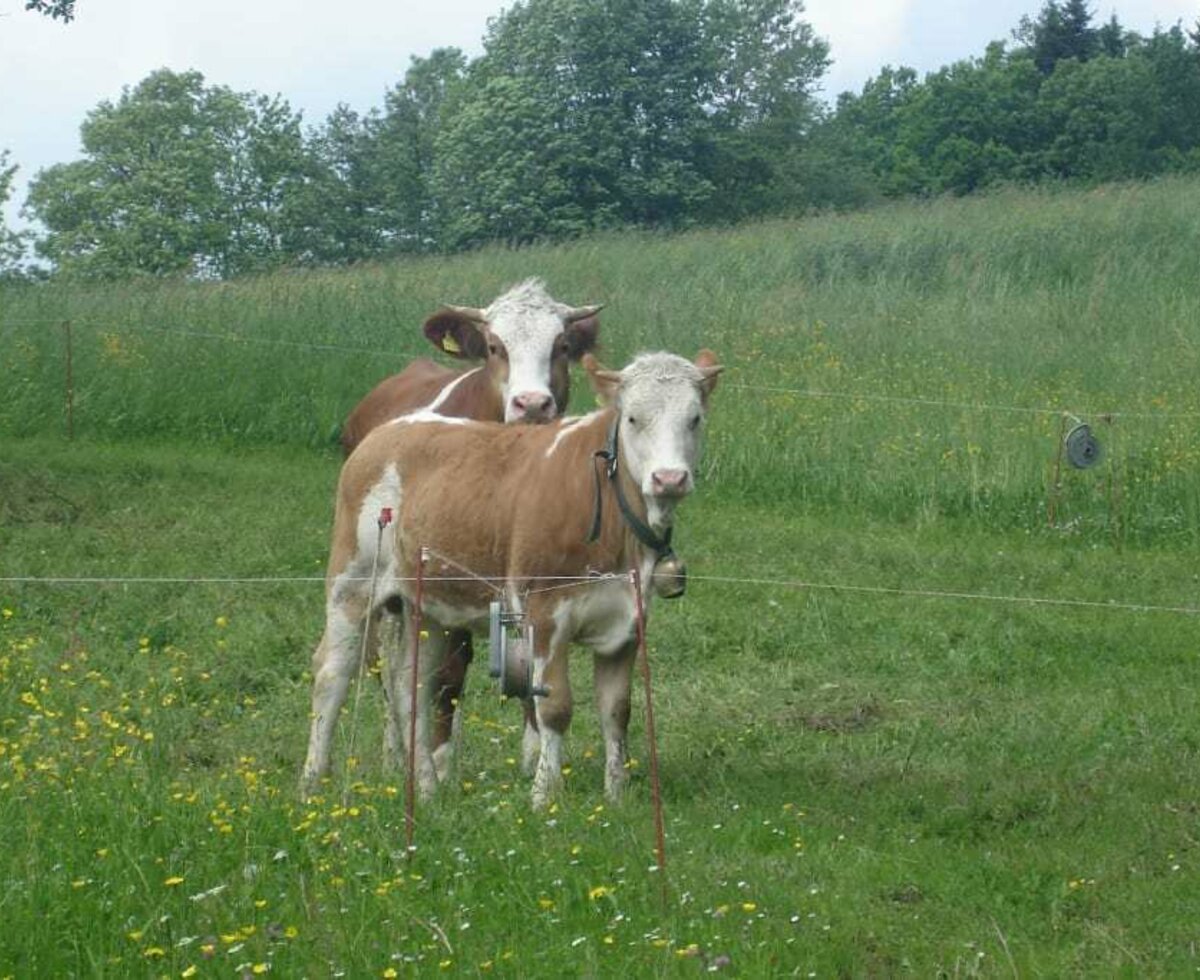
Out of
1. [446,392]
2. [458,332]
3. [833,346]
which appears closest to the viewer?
[446,392]

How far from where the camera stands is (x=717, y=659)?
38.3 feet

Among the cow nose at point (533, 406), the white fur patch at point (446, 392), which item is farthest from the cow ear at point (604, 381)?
the white fur patch at point (446, 392)

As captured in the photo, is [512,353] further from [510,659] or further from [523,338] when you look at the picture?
[510,659]

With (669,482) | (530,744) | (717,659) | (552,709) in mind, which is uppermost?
(669,482)

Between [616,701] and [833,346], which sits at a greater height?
[833,346]

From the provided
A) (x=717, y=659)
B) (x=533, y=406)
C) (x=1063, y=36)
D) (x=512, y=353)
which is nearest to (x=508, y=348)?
(x=512, y=353)

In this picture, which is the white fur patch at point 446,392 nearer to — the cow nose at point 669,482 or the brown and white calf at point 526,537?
the brown and white calf at point 526,537

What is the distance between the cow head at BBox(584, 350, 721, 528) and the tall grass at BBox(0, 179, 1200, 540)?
26.4ft

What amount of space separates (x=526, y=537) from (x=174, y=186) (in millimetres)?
51929

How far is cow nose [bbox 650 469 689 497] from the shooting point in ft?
26.5

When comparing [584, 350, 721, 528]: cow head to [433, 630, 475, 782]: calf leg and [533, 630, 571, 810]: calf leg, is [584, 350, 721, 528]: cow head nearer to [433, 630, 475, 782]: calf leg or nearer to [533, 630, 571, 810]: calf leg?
[533, 630, 571, 810]: calf leg

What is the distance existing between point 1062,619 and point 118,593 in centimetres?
621

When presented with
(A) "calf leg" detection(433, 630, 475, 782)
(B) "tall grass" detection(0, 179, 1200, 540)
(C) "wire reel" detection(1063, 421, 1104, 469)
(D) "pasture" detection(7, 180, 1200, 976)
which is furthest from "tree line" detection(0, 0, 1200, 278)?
(A) "calf leg" detection(433, 630, 475, 782)

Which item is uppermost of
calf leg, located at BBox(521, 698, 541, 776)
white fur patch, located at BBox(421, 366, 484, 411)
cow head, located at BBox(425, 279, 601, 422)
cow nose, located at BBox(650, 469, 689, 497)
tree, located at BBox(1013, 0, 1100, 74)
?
tree, located at BBox(1013, 0, 1100, 74)
